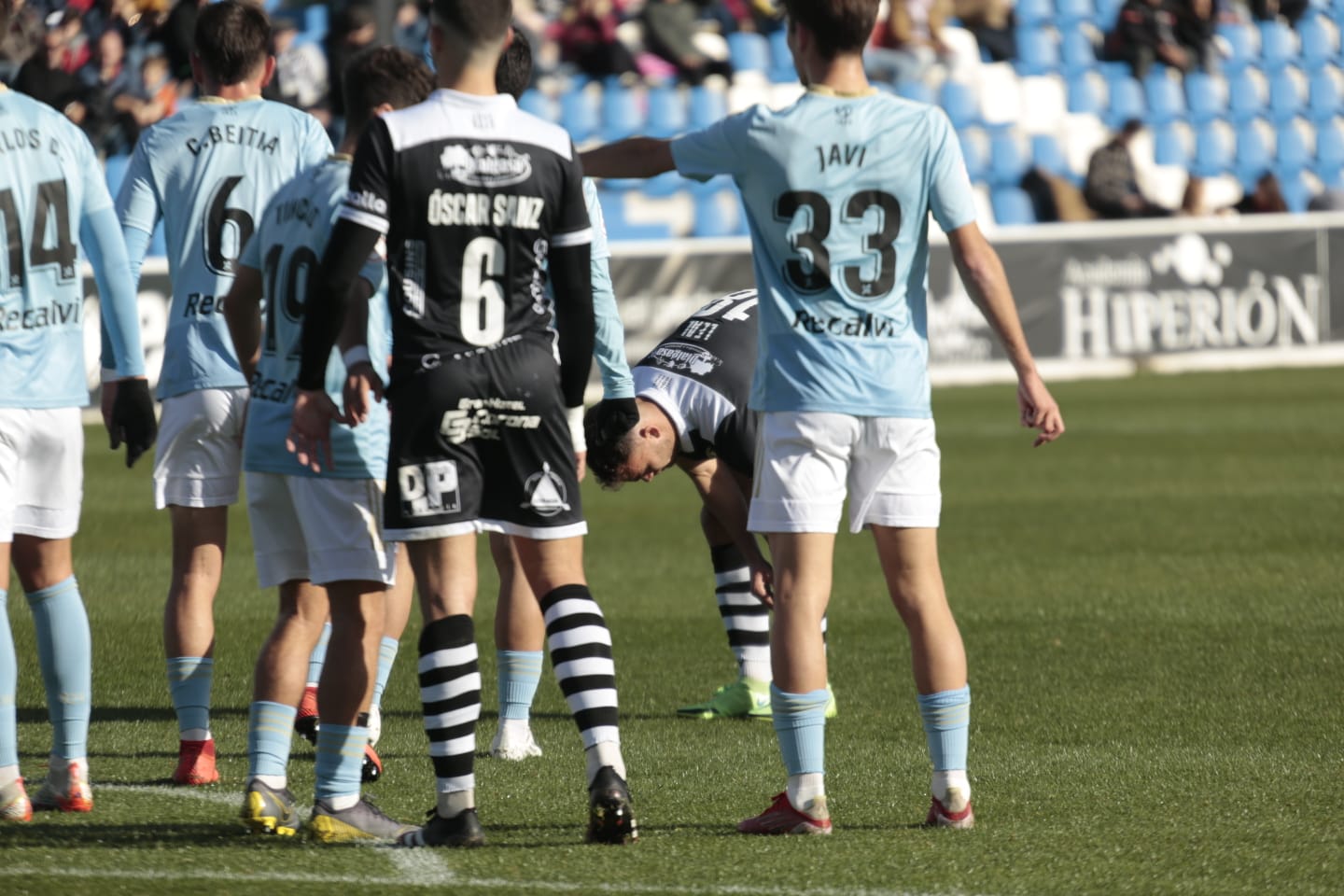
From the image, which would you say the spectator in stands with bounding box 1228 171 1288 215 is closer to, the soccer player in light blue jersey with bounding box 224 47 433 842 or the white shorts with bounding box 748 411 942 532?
the white shorts with bounding box 748 411 942 532

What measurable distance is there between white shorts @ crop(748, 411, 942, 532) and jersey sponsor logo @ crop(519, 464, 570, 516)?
1.63 ft

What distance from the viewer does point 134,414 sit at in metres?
4.79

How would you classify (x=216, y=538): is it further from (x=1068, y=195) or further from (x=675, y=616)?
(x=1068, y=195)

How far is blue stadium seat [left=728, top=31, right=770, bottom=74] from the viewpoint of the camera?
2208cm

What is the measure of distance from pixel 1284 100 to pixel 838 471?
2226 centimetres

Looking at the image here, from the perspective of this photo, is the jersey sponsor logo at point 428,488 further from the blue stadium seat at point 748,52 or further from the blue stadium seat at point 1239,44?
the blue stadium seat at point 1239,44

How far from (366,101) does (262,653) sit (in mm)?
1390

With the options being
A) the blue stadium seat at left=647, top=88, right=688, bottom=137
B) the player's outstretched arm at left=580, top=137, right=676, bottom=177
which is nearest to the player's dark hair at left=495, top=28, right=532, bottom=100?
the player's outstretched arm at left=580, top=137, right=676, bottom=177

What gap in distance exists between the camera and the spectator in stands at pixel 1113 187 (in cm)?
2117

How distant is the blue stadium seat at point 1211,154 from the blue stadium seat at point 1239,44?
1.46 m

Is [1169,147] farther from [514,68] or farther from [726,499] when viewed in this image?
[514,68]

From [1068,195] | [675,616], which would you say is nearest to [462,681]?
[675,616]

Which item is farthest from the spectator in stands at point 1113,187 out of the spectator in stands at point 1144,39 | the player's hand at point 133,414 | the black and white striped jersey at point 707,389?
the player's hand at point 133,414

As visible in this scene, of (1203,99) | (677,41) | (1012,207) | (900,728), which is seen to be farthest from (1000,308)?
(1203,99)
